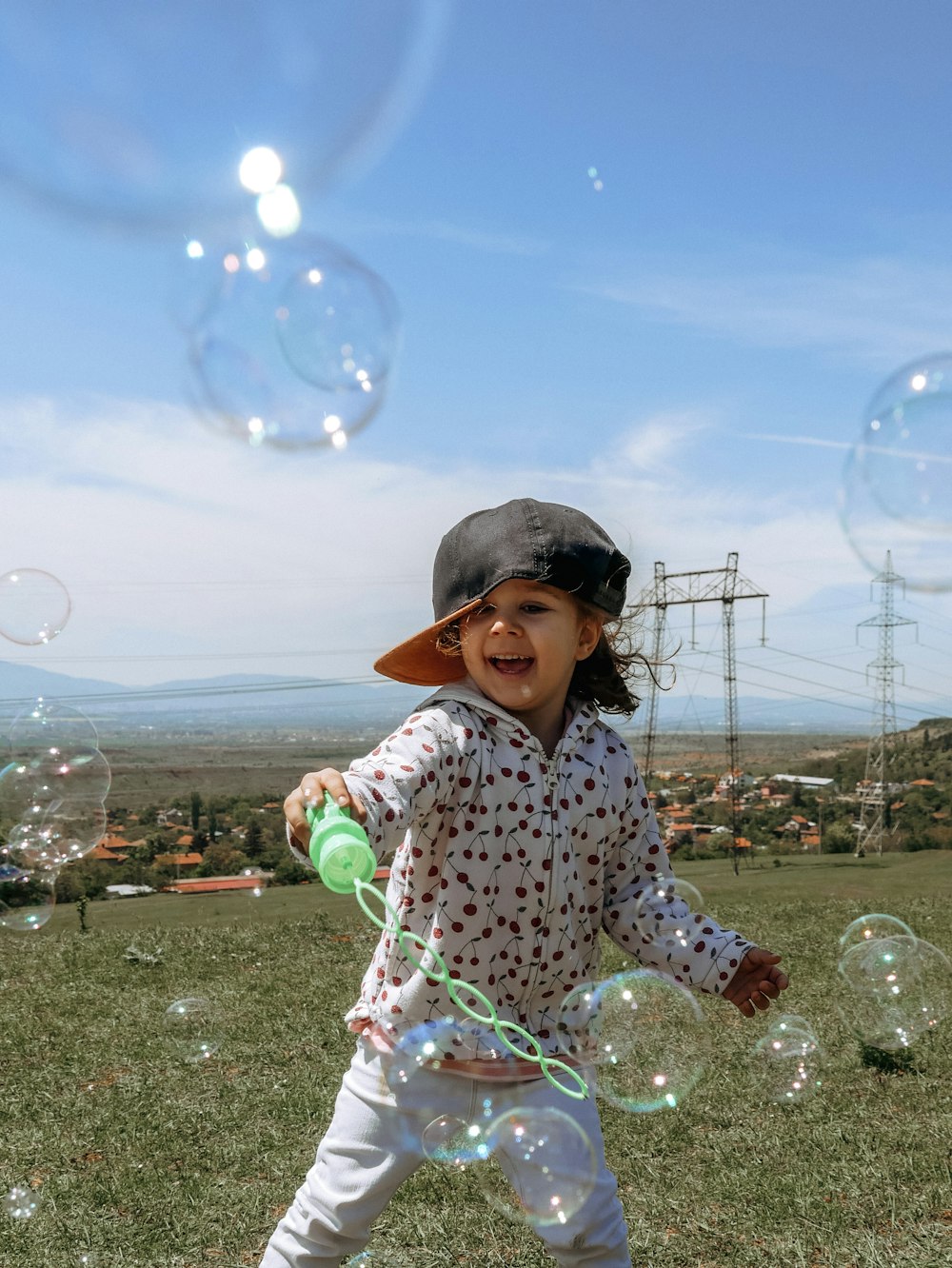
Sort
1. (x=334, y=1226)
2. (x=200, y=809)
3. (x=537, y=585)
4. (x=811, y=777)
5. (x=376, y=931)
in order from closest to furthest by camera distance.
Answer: (x=334, y=1226) → (x=537, y=585) → (x=376, y=931) → (x=200, y=809) → (x=811, y=777)

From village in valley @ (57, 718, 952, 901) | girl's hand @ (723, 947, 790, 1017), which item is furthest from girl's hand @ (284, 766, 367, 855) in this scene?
village in valley @ (57, 718, 952, 901)

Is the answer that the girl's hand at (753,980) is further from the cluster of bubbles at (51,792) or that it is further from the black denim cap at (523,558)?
the cluster of bubbles at (51,792)

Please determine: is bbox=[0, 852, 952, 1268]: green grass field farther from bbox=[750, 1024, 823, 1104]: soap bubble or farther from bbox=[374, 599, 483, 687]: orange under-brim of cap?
bbox=[374, 599, 483, 687]: orange under-brim of cap

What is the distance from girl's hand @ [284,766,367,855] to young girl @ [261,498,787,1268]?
12 cm

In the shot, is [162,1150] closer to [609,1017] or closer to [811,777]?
[609,1017]

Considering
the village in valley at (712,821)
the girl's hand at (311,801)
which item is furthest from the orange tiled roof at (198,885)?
the girl's hand at (311,801)

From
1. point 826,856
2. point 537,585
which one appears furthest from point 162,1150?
point 826,856

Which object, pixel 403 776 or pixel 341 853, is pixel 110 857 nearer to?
pixel 403 776

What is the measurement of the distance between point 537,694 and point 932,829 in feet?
36.7

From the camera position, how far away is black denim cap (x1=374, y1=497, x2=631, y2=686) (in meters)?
2.10

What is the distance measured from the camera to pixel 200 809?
346 inches

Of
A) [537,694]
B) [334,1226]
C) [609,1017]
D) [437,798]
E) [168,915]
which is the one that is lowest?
[168,915]

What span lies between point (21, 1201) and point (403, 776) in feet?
6.89

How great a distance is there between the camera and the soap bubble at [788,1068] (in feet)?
12.4
